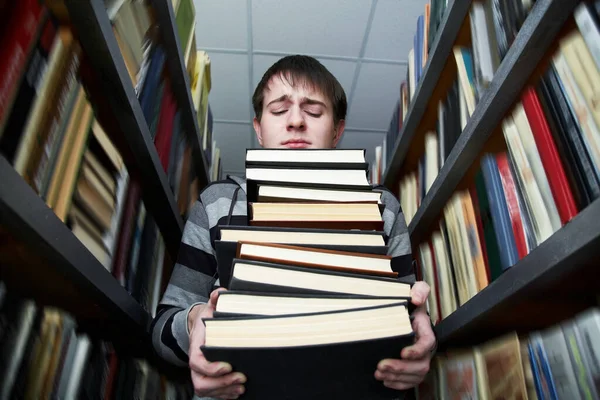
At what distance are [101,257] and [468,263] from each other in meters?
0.71

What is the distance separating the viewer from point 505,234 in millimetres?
778

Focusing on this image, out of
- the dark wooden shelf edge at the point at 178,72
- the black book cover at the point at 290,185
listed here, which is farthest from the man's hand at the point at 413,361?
the dark wooden shelf edge at the point at 178,72

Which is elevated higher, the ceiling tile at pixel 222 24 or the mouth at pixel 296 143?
the ceiling tile at pixel 222 24

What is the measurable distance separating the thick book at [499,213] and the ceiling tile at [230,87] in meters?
1.87

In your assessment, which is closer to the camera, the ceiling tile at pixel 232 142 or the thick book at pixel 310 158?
the thick book at pixel 310 158

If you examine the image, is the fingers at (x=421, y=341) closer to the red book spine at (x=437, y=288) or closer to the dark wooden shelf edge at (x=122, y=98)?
the red book spine at (x=437, y=288)

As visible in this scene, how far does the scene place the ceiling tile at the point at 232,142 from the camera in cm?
299

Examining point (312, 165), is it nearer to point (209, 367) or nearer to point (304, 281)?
point (304, 281)

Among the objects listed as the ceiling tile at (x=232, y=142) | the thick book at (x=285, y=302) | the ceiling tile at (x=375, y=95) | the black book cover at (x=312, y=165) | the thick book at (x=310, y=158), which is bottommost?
the thick book at (x=285, y=302)

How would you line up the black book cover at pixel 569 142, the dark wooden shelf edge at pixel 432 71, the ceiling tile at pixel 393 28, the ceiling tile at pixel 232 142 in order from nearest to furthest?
the black book cover at pixel 569 142 < the dark wooden shelf edge at pixel 432 71 < the ceiling tile at pixel 393 28 < the ceiling tile at pixel 232 142

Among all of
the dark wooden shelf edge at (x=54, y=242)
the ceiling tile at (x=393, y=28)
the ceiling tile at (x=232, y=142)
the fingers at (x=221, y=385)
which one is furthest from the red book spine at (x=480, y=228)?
the ceiling tile at (x=232, y=142)

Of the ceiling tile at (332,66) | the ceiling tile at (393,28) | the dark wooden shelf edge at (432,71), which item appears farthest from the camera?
the ceiling tile at (332,66)

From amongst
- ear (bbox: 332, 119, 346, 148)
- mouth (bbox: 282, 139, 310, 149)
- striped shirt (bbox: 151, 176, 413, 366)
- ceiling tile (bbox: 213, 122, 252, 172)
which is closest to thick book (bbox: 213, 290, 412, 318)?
striped shirt (bbox: 151, 176, 413, 366)

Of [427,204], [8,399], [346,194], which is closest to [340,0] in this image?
[427,204]
